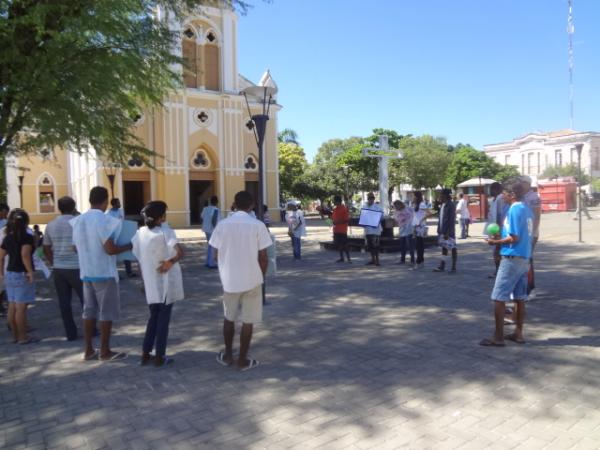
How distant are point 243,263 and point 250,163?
95.3 ft

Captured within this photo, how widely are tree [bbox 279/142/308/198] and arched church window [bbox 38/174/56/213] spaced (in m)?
20.2

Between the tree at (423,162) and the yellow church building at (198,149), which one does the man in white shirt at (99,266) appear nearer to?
the yellow church building at (198,149)

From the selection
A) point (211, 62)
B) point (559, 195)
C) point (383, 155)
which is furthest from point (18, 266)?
point (559, 195)

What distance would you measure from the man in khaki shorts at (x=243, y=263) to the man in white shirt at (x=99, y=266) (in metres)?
1.19

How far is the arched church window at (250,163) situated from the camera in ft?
108

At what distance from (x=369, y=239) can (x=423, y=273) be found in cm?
190

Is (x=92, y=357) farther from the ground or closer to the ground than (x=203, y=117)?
closer to the ground

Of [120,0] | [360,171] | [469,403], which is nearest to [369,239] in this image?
[120,0]

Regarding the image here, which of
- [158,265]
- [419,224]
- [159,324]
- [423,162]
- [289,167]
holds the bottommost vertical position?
[159,324]

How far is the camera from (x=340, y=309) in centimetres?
738

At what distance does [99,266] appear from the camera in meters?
5.10

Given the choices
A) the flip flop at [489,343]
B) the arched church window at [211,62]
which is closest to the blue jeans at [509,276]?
the flip flop at [489,343]

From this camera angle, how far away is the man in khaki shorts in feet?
15.4

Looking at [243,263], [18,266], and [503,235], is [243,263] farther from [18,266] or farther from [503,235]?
[18,266]
